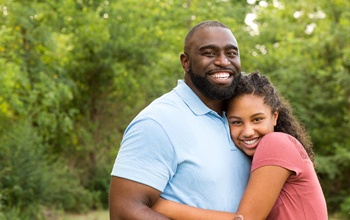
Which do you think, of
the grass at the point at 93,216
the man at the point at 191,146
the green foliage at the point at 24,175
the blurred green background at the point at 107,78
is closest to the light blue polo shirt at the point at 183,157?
the man at the point at 191,146

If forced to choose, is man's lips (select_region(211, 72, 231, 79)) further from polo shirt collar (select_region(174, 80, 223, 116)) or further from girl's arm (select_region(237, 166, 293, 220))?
girl's arm (select_region(237, 166, 293, 220))

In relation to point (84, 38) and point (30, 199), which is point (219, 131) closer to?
point (30, 199)

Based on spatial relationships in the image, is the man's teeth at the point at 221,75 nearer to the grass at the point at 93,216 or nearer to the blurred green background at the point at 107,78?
the blurred green background at the point at 107,78

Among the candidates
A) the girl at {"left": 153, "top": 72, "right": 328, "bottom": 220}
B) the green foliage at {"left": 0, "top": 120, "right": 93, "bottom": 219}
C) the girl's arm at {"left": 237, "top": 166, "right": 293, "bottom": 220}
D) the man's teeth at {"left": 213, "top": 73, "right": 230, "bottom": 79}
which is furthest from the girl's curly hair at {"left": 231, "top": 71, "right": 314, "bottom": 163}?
the green foliage at {"left": 0, "top": 120, "right": 93, "bottom": 219}

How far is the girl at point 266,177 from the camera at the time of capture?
3191mm

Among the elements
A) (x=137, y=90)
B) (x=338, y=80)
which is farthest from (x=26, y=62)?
(x=338, y=80)

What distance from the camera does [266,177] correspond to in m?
3.21

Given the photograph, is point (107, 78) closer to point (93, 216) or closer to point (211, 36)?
point (93, 216)

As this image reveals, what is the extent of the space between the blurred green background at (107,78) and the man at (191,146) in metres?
9.91

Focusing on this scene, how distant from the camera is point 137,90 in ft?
64.2

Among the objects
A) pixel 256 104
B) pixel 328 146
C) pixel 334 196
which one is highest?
pixel 328 146

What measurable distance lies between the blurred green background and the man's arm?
10.2m

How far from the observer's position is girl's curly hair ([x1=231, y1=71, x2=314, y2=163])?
3.56 meters

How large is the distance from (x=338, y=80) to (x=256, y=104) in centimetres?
1335
